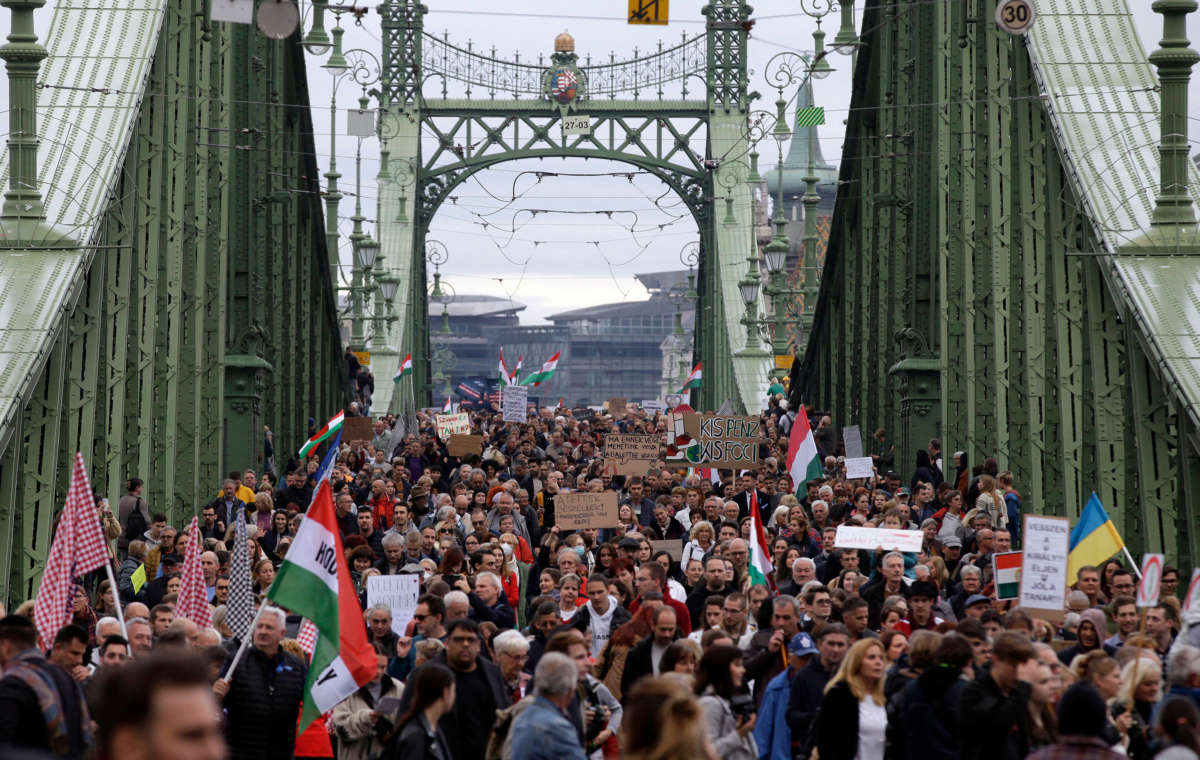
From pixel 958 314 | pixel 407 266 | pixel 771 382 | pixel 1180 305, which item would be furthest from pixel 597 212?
pixel 1180 305

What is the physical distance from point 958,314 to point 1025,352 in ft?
12.0

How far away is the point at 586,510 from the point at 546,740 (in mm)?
11158

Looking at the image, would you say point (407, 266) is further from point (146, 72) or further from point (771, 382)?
point (146, 72)

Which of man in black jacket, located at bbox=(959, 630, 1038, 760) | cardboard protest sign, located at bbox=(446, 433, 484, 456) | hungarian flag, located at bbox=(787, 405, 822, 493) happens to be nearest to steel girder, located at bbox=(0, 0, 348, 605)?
cardboard protest sign, located at bbox=(446, 433, 484, 456)

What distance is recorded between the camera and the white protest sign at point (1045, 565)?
12.7 meters

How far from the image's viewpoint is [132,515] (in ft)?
65.1

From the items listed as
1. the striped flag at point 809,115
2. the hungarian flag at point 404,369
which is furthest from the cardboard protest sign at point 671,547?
the hungarian flag at point 404,369

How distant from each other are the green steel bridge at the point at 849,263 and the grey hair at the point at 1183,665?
21.3 ft

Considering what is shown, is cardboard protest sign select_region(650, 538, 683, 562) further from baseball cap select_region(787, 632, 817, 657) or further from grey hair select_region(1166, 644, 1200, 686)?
grey hair select_region(1166, 644, 1200, 686)

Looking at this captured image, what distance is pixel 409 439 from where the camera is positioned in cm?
3142

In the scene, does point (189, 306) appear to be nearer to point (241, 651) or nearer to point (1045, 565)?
point (1045, 565)

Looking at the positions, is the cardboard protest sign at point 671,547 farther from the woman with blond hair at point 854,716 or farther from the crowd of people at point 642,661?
the woman with blond hair at point 854,716

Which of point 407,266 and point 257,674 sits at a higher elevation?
point 407,266

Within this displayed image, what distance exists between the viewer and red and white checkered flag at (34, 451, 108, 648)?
1149 cm
